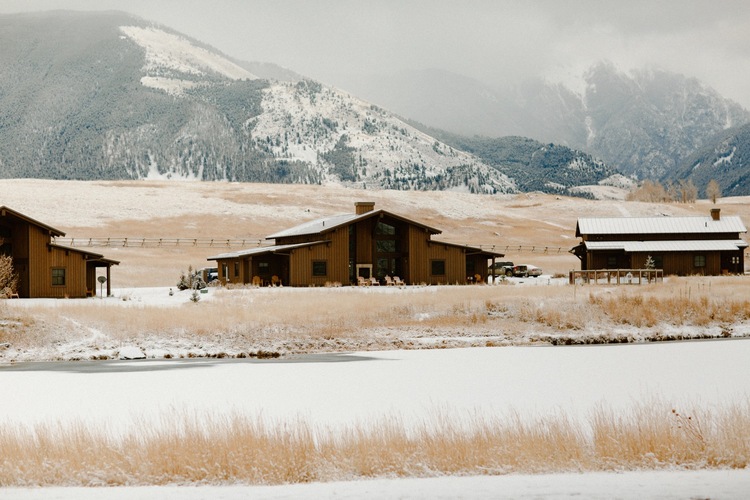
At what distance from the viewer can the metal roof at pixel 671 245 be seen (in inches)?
2948

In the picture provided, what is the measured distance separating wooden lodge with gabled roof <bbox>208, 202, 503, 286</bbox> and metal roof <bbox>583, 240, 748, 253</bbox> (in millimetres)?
13675

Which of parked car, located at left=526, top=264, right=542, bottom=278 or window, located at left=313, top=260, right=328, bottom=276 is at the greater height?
window, located at left=313, top=260, right=328, bottom=276

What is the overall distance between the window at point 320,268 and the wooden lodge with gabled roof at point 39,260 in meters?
15.3

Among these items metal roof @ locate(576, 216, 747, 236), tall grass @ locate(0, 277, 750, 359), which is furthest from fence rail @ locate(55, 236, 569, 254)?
tall grass @ locate(0, 277, 750, 359)

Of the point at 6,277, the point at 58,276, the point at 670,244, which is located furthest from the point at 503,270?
the point at 6,277

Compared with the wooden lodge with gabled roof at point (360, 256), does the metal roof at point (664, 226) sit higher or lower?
higher

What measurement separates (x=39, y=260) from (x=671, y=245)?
50.6 metres

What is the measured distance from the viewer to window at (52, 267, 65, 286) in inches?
2163

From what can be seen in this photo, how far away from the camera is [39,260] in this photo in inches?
2137

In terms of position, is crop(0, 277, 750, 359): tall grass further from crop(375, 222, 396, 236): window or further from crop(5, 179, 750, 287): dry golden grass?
crop(5, 179, 750, 287): dry golden grass

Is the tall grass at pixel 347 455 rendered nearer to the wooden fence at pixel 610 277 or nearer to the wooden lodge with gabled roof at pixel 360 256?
the wooden fence at pixel 610 277

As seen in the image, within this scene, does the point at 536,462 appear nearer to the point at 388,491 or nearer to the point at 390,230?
the point at 388,491

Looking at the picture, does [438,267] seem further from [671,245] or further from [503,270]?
[671,245]

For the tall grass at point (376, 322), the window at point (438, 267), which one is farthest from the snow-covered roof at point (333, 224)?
the tall grass at point (376, 322)
